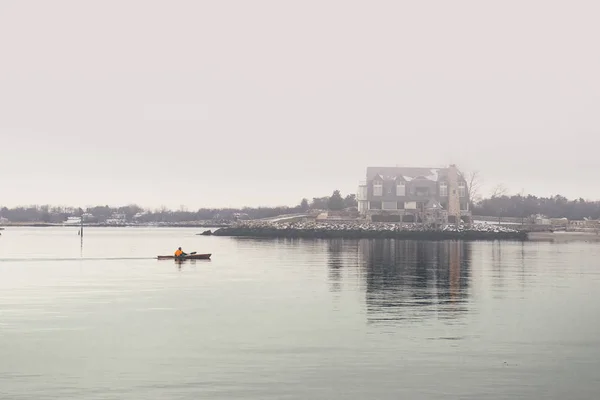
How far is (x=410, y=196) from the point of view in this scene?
6142 inches

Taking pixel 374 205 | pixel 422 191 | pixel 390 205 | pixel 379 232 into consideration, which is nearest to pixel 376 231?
pixel 379 232

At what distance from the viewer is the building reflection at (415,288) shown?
32750 millimetres

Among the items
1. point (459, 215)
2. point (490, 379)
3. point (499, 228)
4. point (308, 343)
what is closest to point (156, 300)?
point (308, 343)

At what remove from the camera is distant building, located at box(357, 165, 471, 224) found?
154 metres

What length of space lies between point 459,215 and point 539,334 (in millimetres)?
127254

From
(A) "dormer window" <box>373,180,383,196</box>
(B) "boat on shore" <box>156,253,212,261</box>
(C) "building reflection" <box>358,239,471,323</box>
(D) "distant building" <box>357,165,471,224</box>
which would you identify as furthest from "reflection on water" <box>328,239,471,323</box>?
(A) "dormer window" <box>373,180,383,196</box>

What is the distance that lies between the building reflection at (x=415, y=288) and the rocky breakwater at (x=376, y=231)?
61.2 meters

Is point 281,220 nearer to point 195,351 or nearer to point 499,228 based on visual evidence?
point 499,228

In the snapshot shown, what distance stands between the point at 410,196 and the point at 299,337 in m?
131

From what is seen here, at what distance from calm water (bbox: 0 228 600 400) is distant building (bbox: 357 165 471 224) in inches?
4092

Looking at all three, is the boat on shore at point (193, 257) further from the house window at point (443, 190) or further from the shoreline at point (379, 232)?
the house window at point (443, 190)

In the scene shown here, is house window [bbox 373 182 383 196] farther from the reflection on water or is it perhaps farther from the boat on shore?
the boat on shore

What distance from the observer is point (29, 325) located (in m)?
28.8

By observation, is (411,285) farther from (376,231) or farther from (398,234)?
(376,231)
